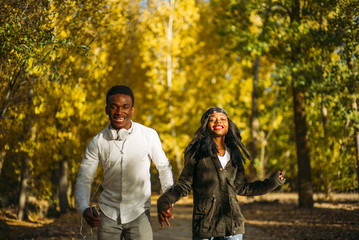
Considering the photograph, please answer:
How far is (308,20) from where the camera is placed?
10680 mm

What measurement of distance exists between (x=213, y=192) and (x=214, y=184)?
0.07m

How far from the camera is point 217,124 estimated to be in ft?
12.3

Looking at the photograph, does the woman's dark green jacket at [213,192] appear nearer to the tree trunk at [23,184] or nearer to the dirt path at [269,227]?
the dirt path at [269,227]

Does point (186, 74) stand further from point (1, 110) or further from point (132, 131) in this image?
point (132, 131)

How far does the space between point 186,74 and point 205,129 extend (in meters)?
17.2

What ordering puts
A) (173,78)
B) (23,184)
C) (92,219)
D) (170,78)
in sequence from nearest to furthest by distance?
(92,219), (23,184), (170,78), (173,78)

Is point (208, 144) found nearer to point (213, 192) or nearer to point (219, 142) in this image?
point (219, 142)

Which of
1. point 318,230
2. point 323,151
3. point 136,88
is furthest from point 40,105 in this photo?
point 136,88

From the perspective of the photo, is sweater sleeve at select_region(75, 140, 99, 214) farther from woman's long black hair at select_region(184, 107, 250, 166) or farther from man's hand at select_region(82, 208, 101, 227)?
woman's long black hair at select_region(184, 107, 250, 166)

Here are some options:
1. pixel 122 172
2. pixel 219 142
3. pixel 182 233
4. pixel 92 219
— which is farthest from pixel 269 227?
pixel 92 219

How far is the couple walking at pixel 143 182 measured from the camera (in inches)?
128

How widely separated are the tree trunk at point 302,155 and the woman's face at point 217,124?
388 inches

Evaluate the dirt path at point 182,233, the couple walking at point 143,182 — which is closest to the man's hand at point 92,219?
the couple walking at point 143,182

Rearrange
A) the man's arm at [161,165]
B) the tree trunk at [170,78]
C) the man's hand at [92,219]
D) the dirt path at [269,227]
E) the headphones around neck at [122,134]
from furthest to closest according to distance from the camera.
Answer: the tree trunk at [170,78] → the dirt path at [269,227] → the man's arm at [161,165] → the headphones around neck at [122,134] → the man's hand at [92,219]
